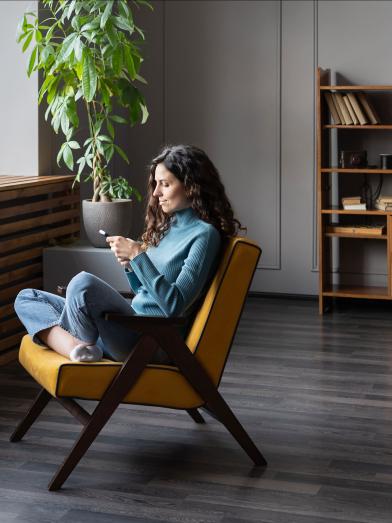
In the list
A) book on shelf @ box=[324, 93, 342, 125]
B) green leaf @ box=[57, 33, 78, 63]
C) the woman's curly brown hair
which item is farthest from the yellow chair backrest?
book on shelf @ box=[324, 93, 342, 125]

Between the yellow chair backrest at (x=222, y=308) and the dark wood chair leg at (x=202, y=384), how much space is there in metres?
0.05

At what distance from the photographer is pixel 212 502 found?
3010 mm

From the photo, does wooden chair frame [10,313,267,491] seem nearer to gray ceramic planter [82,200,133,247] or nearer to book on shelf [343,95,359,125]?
gray ceramic planter [82,200,133,247]

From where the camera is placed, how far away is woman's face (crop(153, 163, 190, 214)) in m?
3.35

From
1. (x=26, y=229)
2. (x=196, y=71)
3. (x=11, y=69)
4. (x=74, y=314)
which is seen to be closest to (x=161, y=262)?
(x=74, y=314)

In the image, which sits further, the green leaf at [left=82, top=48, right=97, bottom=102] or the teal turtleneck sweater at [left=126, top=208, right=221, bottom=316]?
the green leaf at [left=82, top=48, right=97, bottom=102]

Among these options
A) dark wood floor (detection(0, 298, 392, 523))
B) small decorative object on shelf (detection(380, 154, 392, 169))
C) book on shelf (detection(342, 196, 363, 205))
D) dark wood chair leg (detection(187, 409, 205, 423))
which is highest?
small decorative object on shelf (detection(380, 154, 392, 169))

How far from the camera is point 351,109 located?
602 cm

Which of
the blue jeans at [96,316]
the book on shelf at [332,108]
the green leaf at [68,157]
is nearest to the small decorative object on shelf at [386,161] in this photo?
the book on shelf at [332,108]

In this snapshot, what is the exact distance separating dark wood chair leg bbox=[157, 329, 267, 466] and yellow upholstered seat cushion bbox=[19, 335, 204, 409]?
0.10 feet

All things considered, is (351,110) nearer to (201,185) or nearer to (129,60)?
(129,60)

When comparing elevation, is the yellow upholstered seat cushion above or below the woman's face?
below

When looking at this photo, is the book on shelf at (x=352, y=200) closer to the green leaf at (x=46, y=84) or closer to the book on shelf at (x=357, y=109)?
the book on shelf at (x=357, y=109)

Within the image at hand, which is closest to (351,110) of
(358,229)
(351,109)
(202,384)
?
(351,109)
